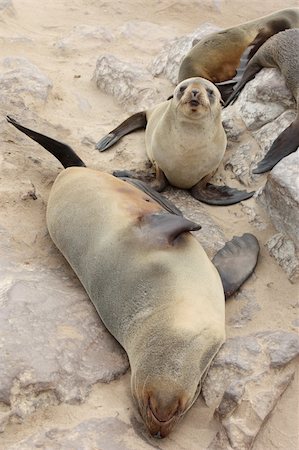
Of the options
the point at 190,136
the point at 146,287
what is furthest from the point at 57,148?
the point at 146,287

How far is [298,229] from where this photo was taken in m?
3.90

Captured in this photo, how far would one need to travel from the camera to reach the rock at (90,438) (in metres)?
2.80

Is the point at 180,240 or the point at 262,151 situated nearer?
the point at 180,240

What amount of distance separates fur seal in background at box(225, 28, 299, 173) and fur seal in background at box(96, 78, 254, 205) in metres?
0.34

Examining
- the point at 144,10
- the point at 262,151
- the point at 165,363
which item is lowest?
the point at 144,10

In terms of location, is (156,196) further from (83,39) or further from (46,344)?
(83,39)

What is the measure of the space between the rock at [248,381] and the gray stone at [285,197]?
79cm

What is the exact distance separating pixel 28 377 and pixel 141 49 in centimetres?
503

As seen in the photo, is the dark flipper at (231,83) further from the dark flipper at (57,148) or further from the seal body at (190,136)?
the dark flipper at (57,148)

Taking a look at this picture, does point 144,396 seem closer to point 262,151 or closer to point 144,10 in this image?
point 262,151

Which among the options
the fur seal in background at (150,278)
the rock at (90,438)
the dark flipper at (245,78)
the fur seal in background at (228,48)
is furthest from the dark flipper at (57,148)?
the rock at (90,438)

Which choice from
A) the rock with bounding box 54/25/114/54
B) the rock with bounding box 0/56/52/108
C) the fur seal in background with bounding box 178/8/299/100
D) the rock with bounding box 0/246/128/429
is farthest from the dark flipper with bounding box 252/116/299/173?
the rock with bounding box 54/25/114/54

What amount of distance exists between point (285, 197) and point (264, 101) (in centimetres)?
161

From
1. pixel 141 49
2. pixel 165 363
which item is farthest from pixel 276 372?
pixel 141 49
